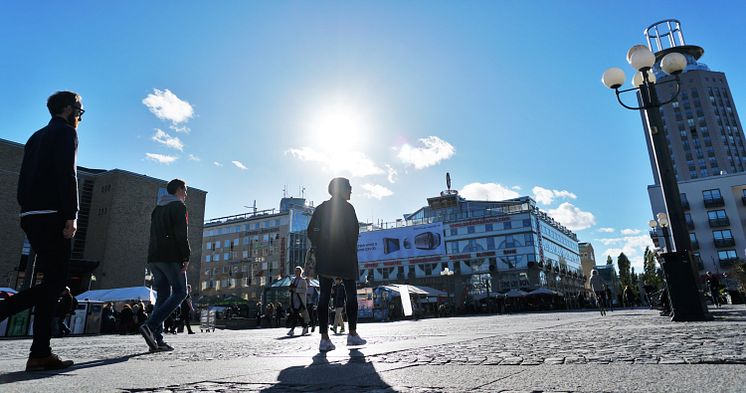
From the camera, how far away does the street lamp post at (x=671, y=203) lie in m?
6.13

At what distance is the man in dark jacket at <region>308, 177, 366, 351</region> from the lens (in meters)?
4.39

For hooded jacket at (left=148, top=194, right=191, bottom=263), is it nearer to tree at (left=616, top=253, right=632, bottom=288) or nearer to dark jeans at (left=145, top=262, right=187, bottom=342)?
dark jeans at (left=145, top=262, right=187, bottom=342)

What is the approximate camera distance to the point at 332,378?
6.82 ft

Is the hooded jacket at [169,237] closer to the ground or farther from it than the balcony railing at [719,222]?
closer to the ground

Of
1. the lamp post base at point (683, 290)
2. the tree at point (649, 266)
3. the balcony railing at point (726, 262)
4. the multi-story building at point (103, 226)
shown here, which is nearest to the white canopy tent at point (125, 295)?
the lamp post base at point (683, 290)

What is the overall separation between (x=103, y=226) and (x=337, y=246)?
47220 mm

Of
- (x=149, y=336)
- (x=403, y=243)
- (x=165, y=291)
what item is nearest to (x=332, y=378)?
(x=149, y=336)

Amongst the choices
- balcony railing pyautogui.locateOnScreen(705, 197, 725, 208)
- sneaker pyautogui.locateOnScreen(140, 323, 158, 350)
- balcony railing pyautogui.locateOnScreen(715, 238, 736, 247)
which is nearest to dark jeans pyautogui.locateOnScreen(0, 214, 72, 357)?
sneaker pyautogui.locateOnScreen(140, 323, 158, 350)

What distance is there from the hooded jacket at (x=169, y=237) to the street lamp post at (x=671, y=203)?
6.50m

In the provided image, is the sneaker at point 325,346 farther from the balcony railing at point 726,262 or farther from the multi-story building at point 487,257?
the balcony railing at point 726,262

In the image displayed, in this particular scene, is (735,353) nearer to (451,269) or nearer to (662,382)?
(662,382)

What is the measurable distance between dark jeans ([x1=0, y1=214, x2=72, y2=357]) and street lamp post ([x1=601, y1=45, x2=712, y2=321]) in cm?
715

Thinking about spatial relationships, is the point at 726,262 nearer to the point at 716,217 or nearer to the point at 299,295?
the point at 716,217

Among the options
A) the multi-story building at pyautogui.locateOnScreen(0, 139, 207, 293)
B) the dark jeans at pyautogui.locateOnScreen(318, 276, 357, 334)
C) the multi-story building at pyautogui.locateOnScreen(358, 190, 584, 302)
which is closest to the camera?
the dark jeans at pyautogui.locateOnScreen(318, 276, 357, 334)
